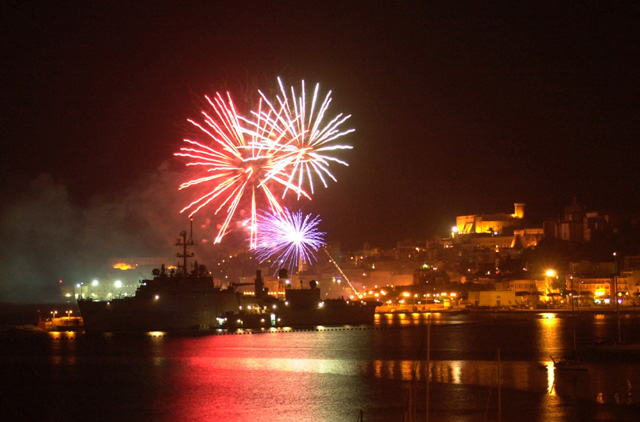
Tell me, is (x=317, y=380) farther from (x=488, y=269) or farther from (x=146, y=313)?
(x=488, y=269)

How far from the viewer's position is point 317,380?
2525 cm

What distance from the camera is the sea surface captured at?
19.0 meters

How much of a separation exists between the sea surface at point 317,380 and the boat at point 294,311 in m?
9.90

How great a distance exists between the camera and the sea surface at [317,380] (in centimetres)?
1900

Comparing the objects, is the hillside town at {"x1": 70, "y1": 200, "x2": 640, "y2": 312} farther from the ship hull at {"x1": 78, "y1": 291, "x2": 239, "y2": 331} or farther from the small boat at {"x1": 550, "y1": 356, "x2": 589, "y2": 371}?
the small boat at {"x1": 550, "y1": 356, "x2": 589, "y2": 371}

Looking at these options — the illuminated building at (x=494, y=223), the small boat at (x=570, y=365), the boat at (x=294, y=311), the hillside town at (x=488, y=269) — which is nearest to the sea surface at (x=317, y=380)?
the small boat at (x=570, y=365)

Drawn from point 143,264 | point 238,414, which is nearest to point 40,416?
point 238,414

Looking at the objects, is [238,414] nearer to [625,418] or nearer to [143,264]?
[625,418]

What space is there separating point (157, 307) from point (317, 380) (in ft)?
82.3

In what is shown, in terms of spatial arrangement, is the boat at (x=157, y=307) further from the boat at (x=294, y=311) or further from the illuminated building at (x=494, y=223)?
the illuminated building at (x=494, y=223)

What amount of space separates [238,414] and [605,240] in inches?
2941

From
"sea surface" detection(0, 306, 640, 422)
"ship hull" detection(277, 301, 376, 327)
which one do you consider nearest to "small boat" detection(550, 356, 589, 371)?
"sea surface" detection(0, 306, 640, 422)

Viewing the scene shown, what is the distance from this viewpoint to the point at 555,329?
47.2 metres

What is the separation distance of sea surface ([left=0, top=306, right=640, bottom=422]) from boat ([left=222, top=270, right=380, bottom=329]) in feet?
32.5
